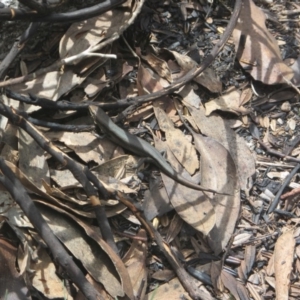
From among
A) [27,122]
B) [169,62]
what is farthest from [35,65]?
[169,62]

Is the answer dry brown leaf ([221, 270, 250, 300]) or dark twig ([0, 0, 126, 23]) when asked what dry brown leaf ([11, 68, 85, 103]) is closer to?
dark twig ([0, 0, 126, 23])

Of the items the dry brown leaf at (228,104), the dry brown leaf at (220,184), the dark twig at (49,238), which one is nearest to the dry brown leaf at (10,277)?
the dark twig at (49,238)

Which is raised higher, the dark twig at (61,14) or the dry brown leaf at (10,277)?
the dark twig at (61,14)

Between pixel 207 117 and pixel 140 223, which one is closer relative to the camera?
pixel 140 223

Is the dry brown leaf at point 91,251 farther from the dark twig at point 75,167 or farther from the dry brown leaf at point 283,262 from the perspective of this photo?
the dry brown leaf at point 283,262

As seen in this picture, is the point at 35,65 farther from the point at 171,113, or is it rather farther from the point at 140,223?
the point at 140,223

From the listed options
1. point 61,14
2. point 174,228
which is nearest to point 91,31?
point 61,14

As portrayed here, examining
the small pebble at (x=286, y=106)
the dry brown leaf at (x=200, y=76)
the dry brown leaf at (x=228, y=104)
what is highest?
the dry brown leaf at (x=200, y=76)
